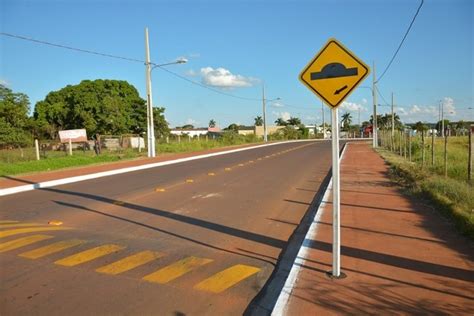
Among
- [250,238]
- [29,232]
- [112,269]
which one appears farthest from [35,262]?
[250,238]

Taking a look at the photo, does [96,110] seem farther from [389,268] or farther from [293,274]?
[389,268]

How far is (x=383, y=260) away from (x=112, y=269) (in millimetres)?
3515

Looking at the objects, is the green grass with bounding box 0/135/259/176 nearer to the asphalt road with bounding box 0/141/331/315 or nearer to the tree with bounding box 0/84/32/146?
the asphalt road with bounding box 0/141/331/315

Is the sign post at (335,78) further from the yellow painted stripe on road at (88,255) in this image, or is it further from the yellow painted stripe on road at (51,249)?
the yellow painted stripe on road at (51,249)

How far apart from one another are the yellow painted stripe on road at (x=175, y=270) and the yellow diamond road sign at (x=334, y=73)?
271 cm

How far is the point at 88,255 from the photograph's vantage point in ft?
21.0

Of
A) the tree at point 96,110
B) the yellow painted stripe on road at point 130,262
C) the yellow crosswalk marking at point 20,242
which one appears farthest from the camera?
the tree at point 96,110

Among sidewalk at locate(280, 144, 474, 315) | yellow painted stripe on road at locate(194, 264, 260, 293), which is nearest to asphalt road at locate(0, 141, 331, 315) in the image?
yellow painted stripe on road at locate(194, 264, 260, 293)

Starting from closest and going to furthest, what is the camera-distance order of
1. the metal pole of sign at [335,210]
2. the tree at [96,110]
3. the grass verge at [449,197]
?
the metal pole of sign at [335,210] < the grass verge at [449,197] < the tree at [96,110]

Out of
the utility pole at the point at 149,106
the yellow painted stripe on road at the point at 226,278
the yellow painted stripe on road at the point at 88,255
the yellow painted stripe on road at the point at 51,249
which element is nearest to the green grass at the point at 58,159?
the utility pole at the point at 149,106

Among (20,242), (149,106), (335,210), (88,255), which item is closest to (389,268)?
(335,210)

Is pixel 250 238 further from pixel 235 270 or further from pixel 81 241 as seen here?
pixel 81 241

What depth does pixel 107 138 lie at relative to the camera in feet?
118

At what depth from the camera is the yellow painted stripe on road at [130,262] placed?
5.73 meters
